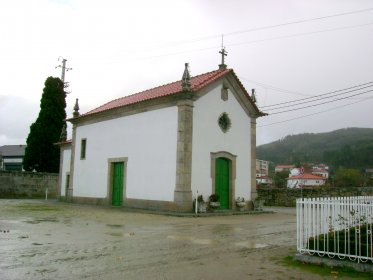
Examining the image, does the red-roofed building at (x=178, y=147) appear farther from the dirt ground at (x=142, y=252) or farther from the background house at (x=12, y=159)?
the background house at (x=12, y=159)

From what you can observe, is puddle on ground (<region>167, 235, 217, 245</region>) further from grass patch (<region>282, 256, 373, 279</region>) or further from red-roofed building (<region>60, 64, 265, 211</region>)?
red-roofed building (<region>60, 64, 265, 211</region>)

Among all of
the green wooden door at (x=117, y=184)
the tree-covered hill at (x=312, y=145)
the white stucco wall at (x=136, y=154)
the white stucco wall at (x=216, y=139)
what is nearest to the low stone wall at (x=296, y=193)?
the white stucco wall at (x=216, y=139)

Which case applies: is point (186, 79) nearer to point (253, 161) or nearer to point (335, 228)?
point (253, 161)

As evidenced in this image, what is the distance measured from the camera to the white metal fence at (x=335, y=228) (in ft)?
22.6

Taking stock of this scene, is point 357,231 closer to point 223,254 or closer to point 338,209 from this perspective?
point 338,209

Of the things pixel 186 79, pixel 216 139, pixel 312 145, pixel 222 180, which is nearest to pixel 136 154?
pixel 216 139

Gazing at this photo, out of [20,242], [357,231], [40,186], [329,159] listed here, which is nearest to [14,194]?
[40,186]

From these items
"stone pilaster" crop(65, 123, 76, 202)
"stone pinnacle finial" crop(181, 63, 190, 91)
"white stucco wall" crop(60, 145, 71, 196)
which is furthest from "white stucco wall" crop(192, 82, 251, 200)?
"white stucco wall" crop(60, 145, 71, 196)

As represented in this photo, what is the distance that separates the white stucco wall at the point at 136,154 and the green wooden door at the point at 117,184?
0.61 m

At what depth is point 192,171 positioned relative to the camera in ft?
62.5

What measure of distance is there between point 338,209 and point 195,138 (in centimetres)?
1217

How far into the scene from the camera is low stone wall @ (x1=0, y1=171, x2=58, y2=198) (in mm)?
31438

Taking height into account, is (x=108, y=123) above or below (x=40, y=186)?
above

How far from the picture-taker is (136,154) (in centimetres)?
2153
